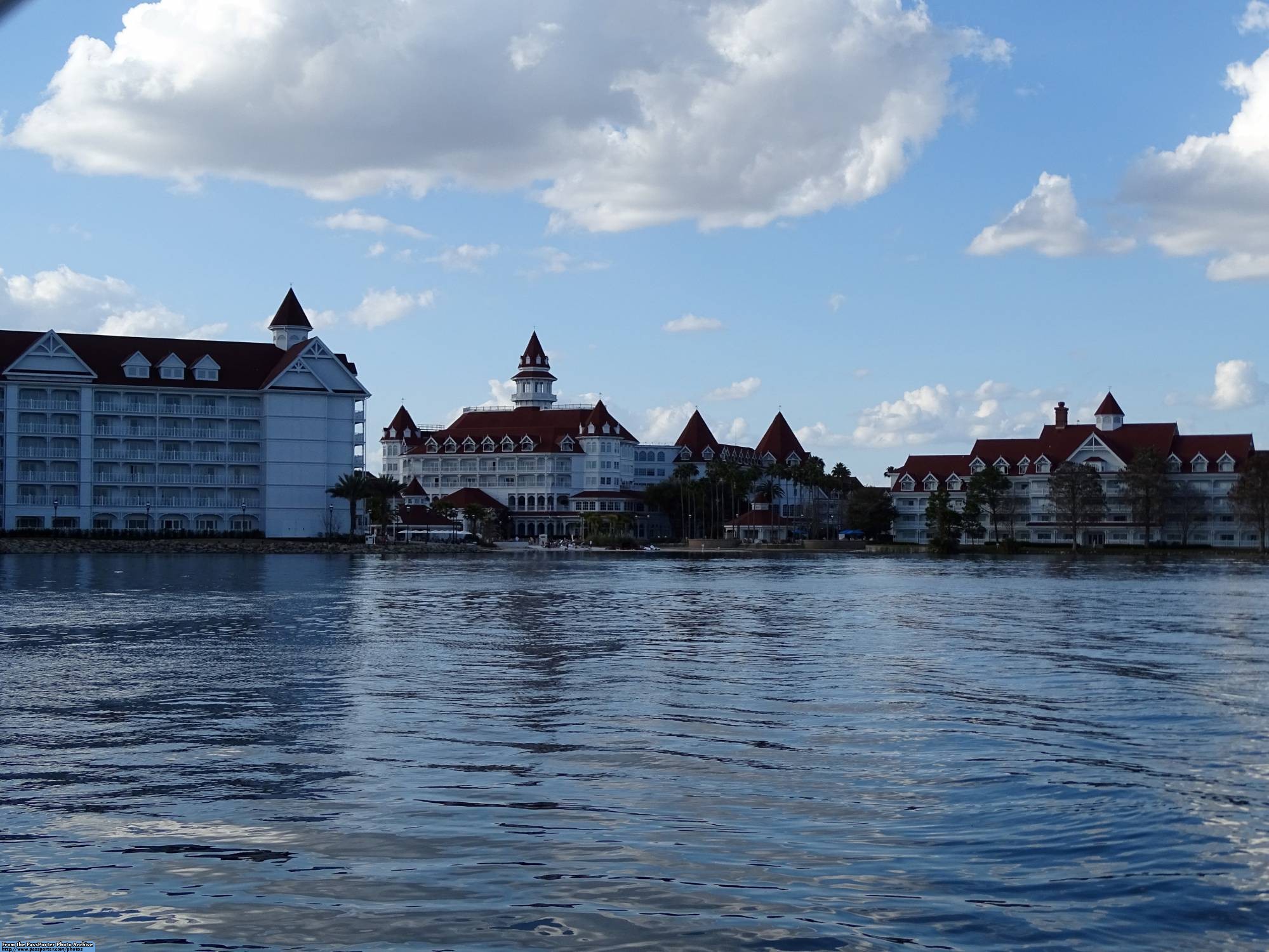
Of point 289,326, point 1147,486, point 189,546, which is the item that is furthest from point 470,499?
point 1147,486

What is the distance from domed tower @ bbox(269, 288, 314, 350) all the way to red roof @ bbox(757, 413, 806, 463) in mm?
72293

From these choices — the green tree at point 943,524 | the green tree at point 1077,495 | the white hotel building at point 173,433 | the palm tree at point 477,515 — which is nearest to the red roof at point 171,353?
the white hotel building at point 173,433

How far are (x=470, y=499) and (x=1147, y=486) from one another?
243ft

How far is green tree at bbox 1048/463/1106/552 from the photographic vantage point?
5059 inches

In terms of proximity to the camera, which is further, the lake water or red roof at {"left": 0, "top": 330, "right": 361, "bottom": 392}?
red roof at {"left": 0, "top": 330, "right": 361, "bottom": 392}

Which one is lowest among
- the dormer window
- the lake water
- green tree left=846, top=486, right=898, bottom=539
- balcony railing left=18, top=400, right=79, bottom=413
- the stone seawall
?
the lake water

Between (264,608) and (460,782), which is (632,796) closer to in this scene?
(460,782)

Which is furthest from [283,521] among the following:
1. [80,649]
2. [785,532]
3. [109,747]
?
[109,747]

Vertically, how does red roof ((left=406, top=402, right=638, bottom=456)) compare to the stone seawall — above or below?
above

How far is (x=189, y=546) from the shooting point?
330 feet

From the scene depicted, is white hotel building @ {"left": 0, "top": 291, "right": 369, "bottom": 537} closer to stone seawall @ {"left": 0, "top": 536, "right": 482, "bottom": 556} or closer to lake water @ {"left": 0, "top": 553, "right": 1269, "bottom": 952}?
stone seawall @ {"left": 0, "top": 536, "right": 482, "bottom": 556}

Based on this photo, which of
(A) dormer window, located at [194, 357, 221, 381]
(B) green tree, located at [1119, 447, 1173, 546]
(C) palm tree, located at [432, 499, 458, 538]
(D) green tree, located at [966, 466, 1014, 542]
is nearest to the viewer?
(A) dormer window, located at [194, 357, 221, 381]

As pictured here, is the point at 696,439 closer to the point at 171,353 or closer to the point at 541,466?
the point at 541,466

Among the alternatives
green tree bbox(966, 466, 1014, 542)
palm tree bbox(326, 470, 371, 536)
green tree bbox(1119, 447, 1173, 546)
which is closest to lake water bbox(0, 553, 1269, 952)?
palm tree bbox(326, 470, 371, 536)
